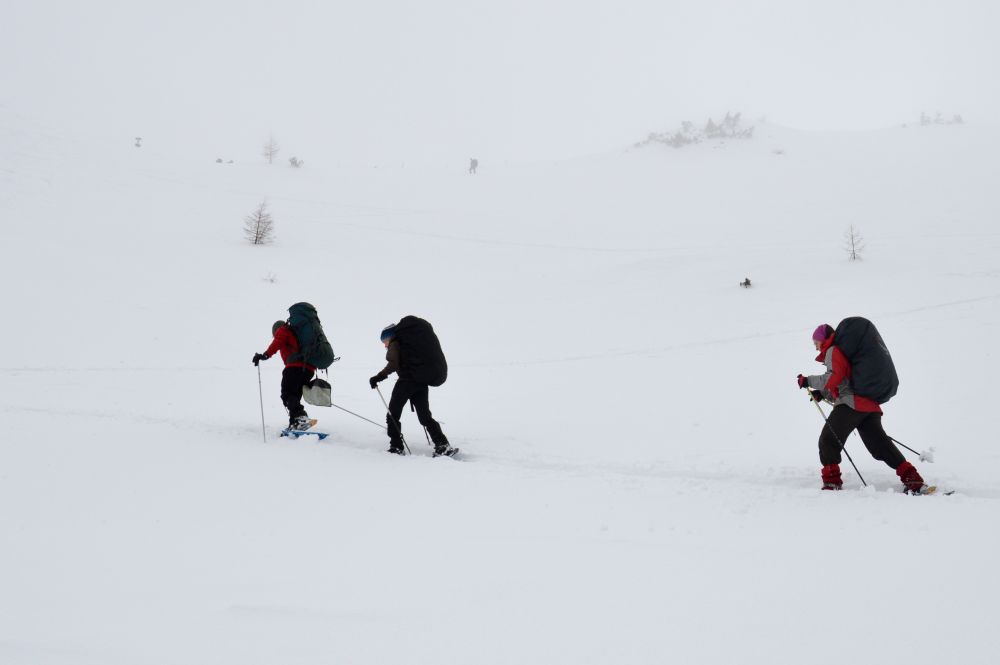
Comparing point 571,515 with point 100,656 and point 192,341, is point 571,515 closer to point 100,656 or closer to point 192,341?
point 100,656

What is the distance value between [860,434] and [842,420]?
0.22 metres

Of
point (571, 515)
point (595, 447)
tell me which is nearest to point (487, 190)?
point (595, 447)

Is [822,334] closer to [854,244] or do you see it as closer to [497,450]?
[497,450]

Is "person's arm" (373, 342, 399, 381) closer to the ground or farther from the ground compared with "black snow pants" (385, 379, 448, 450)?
farther from the ground

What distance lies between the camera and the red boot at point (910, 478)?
210 inches

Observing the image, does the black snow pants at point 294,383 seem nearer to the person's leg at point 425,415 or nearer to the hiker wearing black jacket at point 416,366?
the hiker wearing black jacket at point 416,366

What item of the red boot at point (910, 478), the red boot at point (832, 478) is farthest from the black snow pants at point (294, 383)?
the red boot at point (910, 478)

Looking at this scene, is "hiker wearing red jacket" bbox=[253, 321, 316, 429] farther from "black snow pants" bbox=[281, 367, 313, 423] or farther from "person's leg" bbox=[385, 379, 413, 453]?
"person's leg" bbox=[385, 379, 413, 453]

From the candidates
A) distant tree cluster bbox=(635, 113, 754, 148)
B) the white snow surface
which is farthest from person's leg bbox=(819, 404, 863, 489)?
distant tree cluster bbox=(635, 113, 754, 148)

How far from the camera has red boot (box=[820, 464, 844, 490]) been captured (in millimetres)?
5570

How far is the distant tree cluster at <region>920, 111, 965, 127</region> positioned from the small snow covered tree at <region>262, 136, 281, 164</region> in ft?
135

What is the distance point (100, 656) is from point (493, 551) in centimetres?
253

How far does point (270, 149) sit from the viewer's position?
3641 cm

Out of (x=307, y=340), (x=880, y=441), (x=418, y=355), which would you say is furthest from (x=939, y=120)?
(x=307, y=340)
